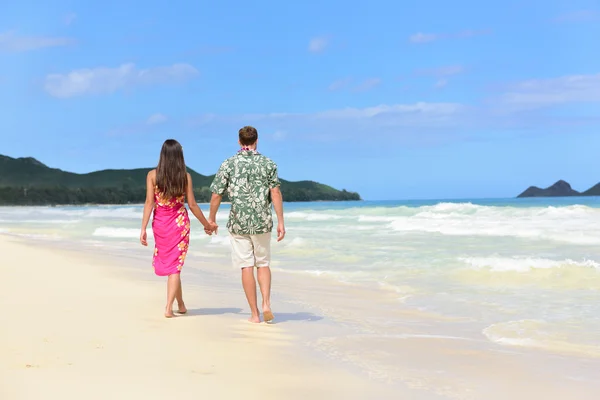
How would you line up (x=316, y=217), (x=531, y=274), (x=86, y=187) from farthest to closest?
1. (x=86, y=187)
2. (x=316, y=217)
3. (x=531, y=274)

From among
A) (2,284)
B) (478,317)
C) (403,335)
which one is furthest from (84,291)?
(478,317)

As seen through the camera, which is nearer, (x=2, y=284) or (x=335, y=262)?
(x=2, y=284)

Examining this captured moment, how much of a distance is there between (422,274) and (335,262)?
268 centimetres

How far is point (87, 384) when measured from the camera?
3.86 meters

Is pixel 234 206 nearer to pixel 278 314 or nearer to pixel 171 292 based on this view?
pixel 171 292

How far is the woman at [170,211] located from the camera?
619cm

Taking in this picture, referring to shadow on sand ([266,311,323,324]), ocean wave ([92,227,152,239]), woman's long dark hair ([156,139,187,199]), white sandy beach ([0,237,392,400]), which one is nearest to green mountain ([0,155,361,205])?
ocean wave ([92,227,152,239])

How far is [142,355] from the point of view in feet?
15.2

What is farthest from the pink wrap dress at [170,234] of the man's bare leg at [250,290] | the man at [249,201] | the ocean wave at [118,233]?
the ocean wave at [118,233]

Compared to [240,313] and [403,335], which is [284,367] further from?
[240,313]

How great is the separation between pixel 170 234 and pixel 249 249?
30.3 inches

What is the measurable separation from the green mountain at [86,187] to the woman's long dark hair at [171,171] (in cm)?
12714

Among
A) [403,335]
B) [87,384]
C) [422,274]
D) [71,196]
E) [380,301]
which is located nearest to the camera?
[87,384]

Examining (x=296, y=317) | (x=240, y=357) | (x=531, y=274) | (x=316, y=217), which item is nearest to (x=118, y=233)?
(x=531, y=274)
